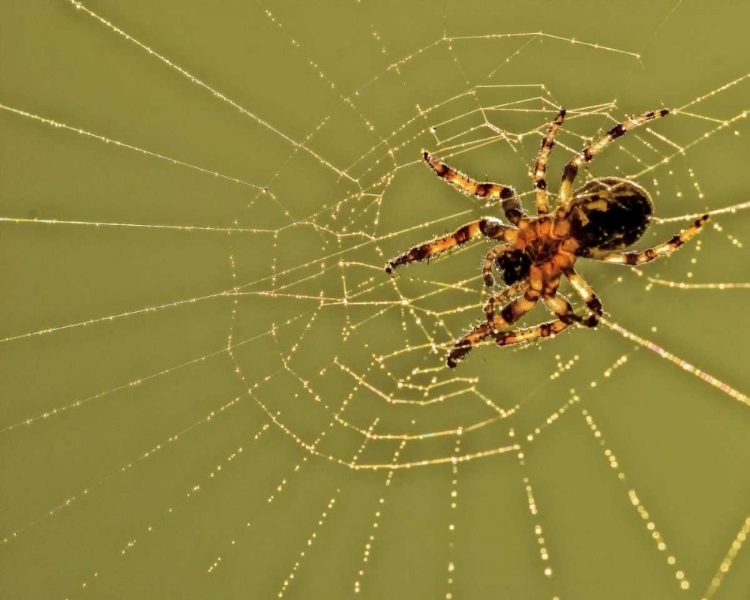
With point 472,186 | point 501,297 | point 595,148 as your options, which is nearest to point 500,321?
point 501,297

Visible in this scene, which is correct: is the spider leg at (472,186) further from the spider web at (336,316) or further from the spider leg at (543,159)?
the spider web at (336,316)

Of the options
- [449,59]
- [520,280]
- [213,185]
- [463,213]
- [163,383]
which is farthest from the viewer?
[163,383]

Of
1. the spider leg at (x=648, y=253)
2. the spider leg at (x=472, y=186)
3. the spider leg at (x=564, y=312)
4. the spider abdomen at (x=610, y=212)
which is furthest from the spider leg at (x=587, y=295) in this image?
the spider leg at (x=472, y=186)

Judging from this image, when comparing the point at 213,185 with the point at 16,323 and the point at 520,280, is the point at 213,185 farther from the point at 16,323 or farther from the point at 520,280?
the point at 520,280

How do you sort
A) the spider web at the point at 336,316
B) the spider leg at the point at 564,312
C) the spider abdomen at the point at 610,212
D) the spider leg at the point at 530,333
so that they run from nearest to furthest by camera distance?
1. the spider abdomen at the point at 610,212
2. the spider leg at the point at 564,312
3. the spider leg at the point at 530,333
4. the spider web at the point at 336,316

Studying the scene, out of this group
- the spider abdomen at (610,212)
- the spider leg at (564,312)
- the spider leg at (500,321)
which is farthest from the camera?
the spider leg at (500,321)

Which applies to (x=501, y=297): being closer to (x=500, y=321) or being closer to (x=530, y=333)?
(x=500, y=321)

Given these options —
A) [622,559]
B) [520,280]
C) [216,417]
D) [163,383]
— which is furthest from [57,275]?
[622,559]
